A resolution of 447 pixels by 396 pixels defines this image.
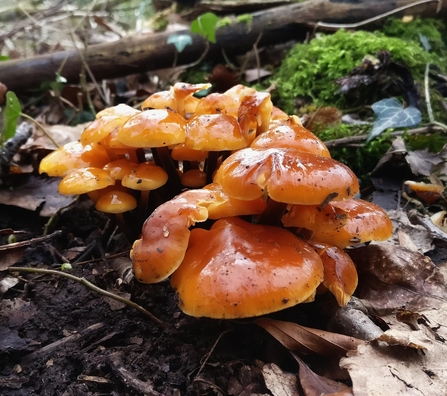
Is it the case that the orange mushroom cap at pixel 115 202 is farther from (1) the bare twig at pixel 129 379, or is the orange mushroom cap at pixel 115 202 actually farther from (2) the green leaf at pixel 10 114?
(2) the green leaf at pixel 10 114

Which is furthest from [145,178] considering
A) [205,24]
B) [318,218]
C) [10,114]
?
[205,24]

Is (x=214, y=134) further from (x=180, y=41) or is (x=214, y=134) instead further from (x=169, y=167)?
(x=180, y=41)

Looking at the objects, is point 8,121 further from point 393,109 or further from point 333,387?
point 393,109

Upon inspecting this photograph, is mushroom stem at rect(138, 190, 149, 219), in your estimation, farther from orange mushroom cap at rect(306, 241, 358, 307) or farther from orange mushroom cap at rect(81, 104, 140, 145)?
orange mushroom cap at rect(306, 241, 358, 307)

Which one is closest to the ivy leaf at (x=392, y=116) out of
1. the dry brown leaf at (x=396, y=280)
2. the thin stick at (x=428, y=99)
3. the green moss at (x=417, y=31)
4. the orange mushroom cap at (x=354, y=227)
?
the thin stick at (x=428, y=99)

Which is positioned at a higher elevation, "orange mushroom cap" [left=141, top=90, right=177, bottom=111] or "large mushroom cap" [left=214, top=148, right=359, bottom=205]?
"large mushroom cap" [left=214, top=148, right=359, bottom=205]

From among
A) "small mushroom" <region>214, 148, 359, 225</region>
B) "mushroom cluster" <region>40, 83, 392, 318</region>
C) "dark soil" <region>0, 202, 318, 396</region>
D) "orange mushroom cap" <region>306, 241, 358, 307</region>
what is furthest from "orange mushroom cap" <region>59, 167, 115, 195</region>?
"orange mushroom cap" <region>306, 241, 358, 307</region>

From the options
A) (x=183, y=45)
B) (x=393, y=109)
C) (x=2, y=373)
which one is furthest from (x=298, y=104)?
(x=2, y=373)
